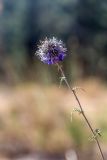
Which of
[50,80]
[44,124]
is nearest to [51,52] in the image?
[44,124]

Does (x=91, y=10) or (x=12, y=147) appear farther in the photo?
(x=91, y=10)

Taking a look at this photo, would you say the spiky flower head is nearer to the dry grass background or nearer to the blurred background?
the blurred background

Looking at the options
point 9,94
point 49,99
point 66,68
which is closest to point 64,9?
point 66,68

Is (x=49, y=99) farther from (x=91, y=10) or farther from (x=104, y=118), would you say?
(x=91, y=10)

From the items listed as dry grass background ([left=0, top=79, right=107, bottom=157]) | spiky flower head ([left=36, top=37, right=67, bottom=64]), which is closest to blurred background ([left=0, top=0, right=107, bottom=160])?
dry grass background ([left=0, top=79, right=107, bottom=157])

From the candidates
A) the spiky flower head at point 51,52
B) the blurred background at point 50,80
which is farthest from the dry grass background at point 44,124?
the spiky flower head at point 51,52

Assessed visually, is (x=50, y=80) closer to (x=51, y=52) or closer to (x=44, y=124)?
(x=44, y=124)
